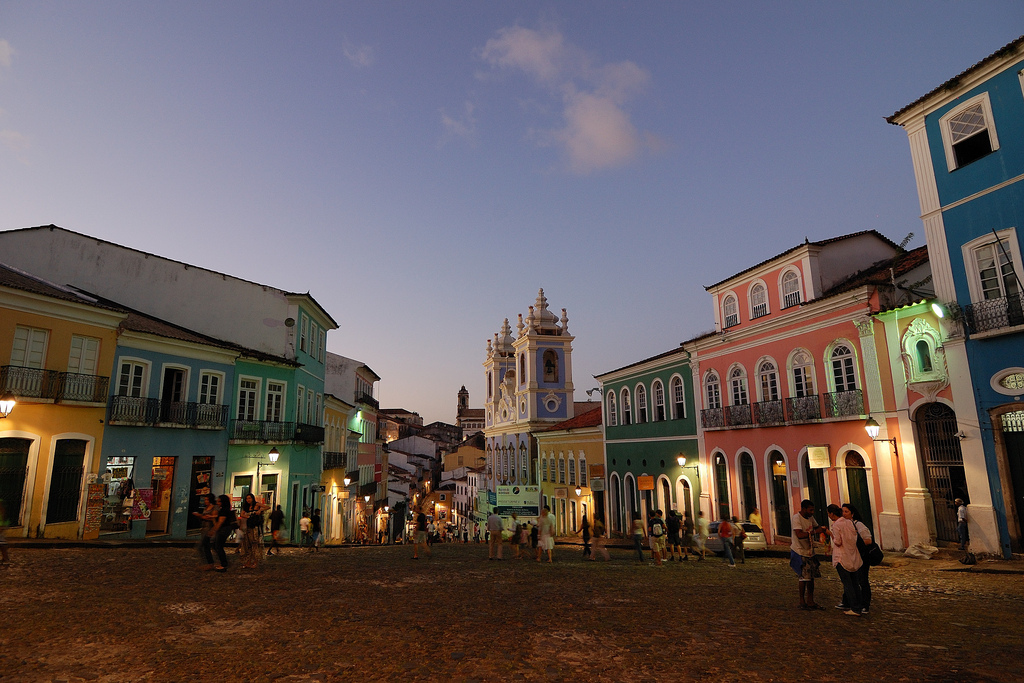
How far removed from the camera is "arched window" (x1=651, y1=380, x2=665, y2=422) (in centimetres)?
2898

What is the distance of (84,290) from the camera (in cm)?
2372

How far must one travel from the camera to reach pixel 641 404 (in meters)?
31.0

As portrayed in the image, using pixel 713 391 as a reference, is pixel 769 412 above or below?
below

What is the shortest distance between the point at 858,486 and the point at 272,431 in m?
21.9

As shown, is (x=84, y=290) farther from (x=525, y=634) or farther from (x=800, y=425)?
(x=800, y=425)

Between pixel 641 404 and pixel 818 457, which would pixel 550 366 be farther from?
pixel 818 457

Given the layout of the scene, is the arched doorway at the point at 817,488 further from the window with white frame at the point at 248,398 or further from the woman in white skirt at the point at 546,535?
→ the window with white frame at the point at 248,398

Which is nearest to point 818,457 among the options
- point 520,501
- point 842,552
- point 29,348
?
point 842,552

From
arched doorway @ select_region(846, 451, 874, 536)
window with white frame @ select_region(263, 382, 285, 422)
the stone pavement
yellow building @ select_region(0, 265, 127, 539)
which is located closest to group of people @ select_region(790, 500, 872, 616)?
the stone pavement

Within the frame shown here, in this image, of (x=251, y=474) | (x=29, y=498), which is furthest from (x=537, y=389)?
(x=29, y=498)

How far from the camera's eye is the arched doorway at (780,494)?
21.1 meters

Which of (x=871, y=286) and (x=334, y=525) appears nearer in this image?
(x=871, y=286)

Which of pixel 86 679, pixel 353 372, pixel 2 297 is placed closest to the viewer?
pixel 86 679

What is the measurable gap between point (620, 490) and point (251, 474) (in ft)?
62.4
